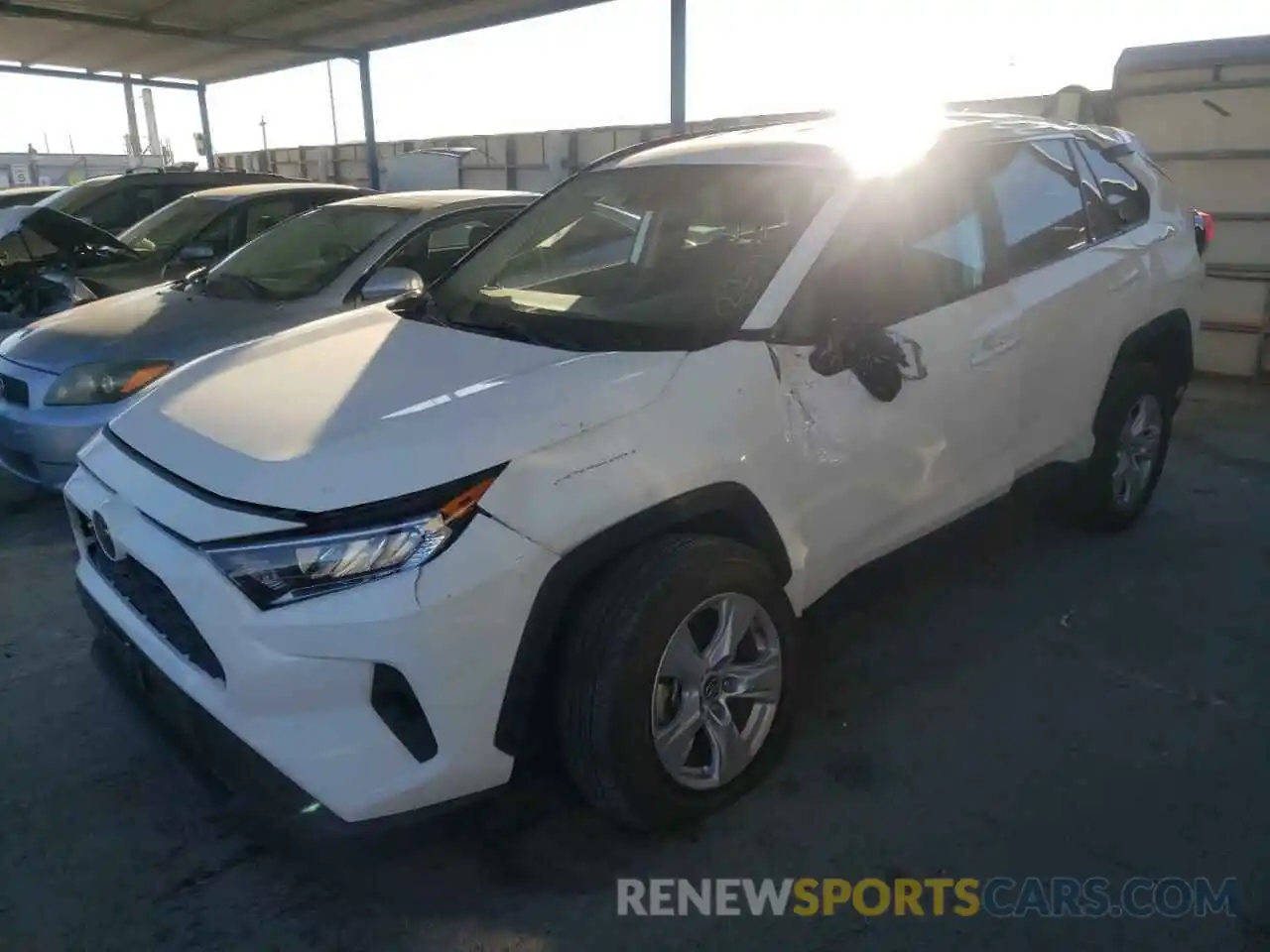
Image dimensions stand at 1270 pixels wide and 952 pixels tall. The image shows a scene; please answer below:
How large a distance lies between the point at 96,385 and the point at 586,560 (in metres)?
3.12

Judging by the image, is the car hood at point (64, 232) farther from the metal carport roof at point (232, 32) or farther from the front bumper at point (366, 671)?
the front bumper at point (366, 671)

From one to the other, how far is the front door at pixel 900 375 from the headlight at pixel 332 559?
1.05m

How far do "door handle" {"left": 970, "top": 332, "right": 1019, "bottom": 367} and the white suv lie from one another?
0.01 meters

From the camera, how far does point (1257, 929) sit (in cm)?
218

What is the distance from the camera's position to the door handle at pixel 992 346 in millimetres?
3129

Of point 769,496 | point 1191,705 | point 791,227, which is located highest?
point 791,227

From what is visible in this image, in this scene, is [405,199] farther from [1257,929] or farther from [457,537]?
[1257,929]

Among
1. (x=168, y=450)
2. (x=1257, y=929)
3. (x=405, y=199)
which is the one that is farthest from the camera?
(x=405, y=199)

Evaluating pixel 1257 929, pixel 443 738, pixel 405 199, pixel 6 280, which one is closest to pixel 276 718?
pixel 443 738

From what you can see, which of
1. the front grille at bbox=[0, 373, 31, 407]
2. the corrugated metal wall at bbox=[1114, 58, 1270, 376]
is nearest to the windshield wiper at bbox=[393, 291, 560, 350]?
the front grille at bbox=[0, 373, 31, 407]

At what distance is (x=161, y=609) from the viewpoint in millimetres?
2295

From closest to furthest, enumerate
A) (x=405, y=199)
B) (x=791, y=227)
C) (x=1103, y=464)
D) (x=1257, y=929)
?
(x=1257, y=929), (x=791, y=227), (x=1103, y=464), (x=405, y=199)

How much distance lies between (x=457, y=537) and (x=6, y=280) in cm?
650

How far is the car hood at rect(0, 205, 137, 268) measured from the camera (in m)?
6.69
